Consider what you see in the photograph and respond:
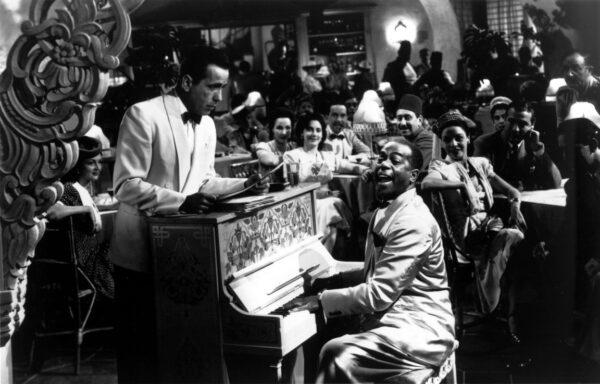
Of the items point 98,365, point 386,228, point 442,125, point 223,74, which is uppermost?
point 223,74

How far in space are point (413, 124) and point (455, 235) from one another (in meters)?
1.31

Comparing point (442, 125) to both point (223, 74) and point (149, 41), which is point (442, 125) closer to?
point (223, 74)

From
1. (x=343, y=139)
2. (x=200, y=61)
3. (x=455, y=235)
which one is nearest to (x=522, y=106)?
(x=455, y=235)

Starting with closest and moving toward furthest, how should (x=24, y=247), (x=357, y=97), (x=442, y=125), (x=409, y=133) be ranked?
(x=24, y=247) → (x=442, y=125) → (x=409, y=133) → (x=357, y=97)

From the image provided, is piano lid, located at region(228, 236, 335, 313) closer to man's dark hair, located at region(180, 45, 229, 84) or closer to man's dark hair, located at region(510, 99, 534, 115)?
man's dark hair, located at region(180, 45, 229, 84)

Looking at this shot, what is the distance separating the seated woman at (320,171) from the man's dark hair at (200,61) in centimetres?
240

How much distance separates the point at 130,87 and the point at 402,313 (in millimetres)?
4581

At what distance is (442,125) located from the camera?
417cm

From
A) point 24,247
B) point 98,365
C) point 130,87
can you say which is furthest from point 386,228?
point 130,87

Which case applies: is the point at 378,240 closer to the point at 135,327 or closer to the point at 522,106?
the point at 135,327

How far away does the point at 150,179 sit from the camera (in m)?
2.91

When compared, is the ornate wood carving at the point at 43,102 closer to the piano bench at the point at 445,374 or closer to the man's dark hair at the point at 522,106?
the piano bench at the point at 445,374

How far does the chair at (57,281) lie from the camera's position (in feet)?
13.1

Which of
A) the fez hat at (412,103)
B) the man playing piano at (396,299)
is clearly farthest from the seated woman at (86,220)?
the fez hat at (412,103)
